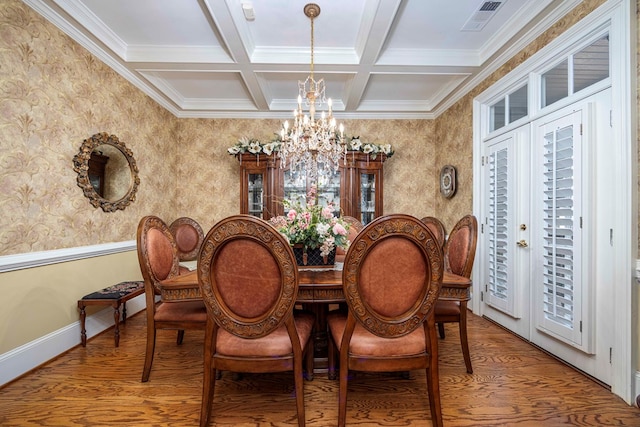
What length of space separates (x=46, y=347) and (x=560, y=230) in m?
3.96

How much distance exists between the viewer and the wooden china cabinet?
4.05 m

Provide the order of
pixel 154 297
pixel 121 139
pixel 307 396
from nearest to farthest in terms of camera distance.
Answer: pixel 307 396 → pixel 154 297 → pixel 121 139

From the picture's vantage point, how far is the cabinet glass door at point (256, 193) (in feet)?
13.5

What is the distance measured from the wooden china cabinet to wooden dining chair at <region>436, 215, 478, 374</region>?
6.37 ft

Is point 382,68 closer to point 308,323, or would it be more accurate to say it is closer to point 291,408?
point 308,323

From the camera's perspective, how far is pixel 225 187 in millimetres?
4438

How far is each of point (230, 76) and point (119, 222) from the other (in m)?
2.02

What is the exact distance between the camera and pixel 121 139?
310 centimetres

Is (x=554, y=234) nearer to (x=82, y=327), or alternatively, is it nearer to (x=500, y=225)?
(x=500, y=225)

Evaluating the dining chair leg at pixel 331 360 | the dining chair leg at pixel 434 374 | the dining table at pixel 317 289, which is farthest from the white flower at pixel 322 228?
the dining chair leg at pixel 434 374

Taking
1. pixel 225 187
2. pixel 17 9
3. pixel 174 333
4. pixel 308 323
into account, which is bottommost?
pixel 174 333

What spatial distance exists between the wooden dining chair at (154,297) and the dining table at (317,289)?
0.17 metres

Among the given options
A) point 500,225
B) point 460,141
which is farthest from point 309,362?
point 460,141

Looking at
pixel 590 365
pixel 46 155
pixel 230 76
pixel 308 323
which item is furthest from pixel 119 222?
pixel 590 365
